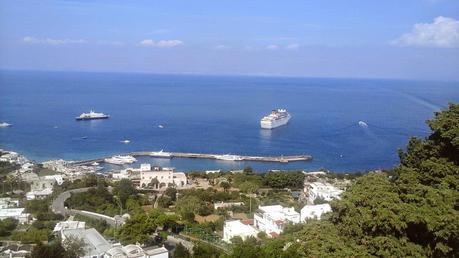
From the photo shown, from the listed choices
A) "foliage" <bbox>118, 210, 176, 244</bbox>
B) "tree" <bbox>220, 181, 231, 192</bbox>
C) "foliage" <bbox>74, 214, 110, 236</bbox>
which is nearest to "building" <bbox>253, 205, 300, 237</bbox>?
"foliage" <bbox>118, 210, 176, 244</bbox>

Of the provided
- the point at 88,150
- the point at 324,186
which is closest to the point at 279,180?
the point at 324,186

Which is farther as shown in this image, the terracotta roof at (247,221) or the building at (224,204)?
the building at (224,204)

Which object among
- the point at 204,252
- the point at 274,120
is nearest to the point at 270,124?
the point at 274,120

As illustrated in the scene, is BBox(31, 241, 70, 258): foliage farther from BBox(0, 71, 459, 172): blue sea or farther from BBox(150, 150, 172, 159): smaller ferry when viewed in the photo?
BBox(150, 150, 172, 159): smaller ferry

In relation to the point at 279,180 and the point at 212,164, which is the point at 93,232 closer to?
the point at 279,180

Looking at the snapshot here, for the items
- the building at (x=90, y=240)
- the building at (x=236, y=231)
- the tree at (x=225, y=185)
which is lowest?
the tree at (x=225, y=185)

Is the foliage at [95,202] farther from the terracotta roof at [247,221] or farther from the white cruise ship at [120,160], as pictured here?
the white cruise ship at [120,160]

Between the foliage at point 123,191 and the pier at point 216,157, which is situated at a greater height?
the foliage at point 123,191

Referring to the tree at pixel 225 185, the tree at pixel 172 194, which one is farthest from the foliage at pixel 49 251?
the tree at pixel 225 185
